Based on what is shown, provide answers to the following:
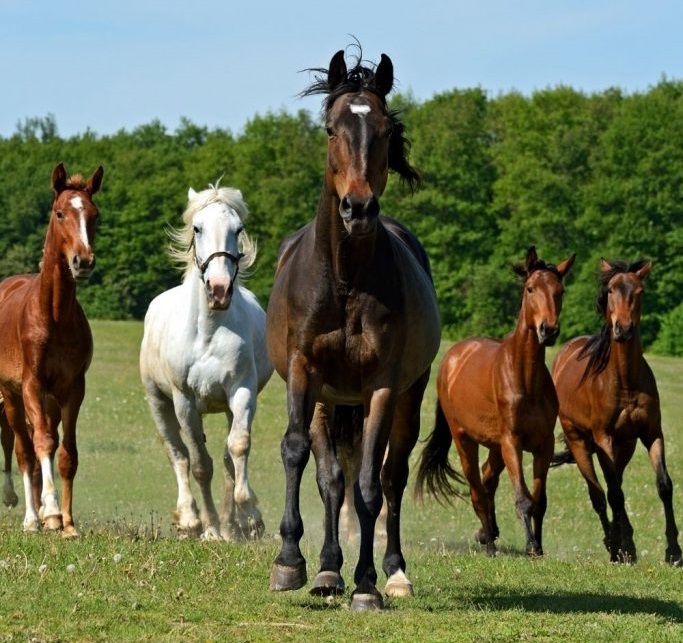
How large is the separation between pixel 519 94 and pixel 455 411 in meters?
55.5

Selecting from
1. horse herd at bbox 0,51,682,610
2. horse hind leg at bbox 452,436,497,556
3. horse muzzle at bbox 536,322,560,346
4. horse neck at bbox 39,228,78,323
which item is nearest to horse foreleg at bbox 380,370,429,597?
horse herd at bbox 0,51,682,610

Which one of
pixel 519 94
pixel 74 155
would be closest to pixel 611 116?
pixel 519 94

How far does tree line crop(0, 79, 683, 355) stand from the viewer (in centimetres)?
5656

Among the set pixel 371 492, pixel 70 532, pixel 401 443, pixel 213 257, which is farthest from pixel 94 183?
pixel 371 492

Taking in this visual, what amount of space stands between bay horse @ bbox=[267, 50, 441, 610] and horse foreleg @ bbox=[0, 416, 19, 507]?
6804 mm

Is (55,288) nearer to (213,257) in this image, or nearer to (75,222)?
(75,222)

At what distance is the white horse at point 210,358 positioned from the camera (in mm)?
11062

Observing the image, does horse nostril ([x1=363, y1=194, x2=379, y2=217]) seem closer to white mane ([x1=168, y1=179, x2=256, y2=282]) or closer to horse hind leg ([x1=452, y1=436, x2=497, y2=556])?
white mane ([x1=168, y1=179, x2=256, y2=282])

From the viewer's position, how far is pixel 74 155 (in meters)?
85.8

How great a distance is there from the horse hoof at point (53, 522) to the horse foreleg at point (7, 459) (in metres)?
3.71

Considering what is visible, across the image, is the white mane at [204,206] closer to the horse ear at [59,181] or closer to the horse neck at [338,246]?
the horse ear at [59,181]

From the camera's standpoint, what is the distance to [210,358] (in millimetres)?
11539

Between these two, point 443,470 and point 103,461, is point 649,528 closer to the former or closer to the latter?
point 443,470

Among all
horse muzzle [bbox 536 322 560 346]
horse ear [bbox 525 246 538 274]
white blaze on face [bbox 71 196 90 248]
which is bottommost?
horse muzzle [bbox 536 322 560 346]
